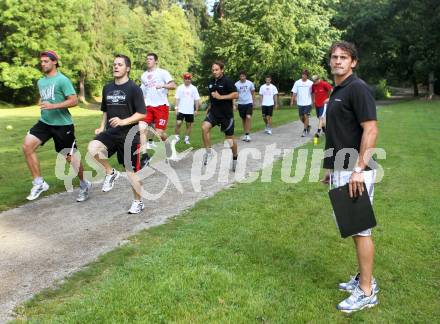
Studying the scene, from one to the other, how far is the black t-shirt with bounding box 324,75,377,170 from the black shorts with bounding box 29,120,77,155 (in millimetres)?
4824

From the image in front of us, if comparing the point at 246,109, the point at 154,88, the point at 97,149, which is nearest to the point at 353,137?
the point at 97,149

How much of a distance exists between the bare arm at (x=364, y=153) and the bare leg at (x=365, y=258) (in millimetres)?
436

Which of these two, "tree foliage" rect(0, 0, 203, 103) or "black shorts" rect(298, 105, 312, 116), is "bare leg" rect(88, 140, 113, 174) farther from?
"tree foliage" rect(0, 0, 203, 103)

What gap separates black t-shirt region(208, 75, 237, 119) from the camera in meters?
9.95

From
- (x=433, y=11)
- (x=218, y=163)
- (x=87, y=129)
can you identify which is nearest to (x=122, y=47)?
(x=433, y=11)

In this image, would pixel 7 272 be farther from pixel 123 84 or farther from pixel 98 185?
pixel 98 185

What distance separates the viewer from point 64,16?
4800 cm

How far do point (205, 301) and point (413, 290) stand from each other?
1.97m

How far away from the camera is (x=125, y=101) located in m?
6.90

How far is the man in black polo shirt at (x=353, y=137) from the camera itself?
402cm

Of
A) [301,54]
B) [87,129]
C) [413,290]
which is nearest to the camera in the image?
[413,290]

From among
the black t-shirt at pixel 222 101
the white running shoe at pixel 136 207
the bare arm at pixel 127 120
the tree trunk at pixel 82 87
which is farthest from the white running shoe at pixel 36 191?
the tree trunk at pixel 82 87

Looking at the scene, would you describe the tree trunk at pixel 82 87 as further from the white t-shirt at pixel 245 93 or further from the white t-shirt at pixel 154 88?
the white t-shirt at pixel 154 88

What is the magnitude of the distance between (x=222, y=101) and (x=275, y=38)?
2623 centimetres
